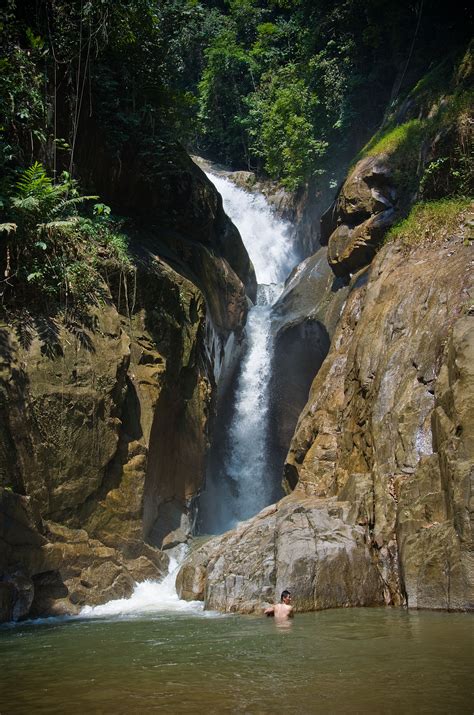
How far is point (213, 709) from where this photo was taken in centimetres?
439

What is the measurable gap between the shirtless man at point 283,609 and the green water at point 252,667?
6.4 inches

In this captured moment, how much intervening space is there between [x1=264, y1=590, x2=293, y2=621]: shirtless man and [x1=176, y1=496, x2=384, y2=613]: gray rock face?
412 millimetres

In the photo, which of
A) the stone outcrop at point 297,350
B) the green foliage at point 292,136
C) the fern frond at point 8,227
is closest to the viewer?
the fern frond at point 8,227

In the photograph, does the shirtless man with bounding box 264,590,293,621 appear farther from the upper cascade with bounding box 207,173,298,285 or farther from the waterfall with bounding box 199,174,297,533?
the upper cascade with bounding box 207,173,298,285

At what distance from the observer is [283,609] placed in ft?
28.4

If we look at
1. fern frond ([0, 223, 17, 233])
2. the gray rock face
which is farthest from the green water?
fern frond ([0, 223, 17, 233])

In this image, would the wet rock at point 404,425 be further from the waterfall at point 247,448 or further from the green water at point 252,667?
the waterfall at point 247,448

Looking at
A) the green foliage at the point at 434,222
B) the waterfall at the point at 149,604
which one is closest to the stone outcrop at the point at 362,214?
the green foliage at the point at 434,222

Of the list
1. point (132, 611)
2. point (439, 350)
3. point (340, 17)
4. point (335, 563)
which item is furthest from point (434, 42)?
point (132, 611)

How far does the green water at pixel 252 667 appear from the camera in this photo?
4.47 metres

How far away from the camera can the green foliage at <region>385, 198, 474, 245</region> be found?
1423 centimetres

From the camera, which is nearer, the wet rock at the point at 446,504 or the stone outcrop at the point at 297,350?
the wet rock at the point at 446,504

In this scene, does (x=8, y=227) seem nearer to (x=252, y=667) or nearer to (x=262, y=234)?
(x=252, y=667)

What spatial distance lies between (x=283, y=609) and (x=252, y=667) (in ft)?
10.2
